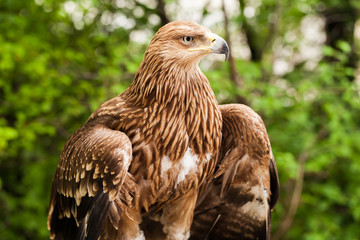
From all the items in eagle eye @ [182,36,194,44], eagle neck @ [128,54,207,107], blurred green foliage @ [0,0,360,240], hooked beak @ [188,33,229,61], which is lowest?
blurred green foliage @ [0,0,360,240]

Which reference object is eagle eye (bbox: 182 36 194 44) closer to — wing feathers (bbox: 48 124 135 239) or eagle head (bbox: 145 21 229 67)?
eagle head (bbox: 145 21 229 67)

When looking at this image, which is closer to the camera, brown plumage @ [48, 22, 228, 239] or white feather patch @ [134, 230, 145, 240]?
brown plumage @ [48, 22, 228, 239]

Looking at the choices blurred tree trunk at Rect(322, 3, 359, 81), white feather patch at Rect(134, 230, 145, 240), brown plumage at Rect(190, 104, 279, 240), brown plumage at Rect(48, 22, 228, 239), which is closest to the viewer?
brown plumage at Rect(48, 22, 228, 239)

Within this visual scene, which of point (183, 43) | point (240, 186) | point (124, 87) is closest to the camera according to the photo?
point (183, 43)

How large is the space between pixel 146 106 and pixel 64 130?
3.95 meters

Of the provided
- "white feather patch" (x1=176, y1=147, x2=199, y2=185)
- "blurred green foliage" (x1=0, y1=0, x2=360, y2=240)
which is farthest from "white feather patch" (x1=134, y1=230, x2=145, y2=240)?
"blurred green foliage" (x1=0, y1=0, x2=360, y2=240)

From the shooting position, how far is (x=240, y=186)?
2805mm

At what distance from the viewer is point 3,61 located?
502 cm

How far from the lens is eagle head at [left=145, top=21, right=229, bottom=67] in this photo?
2.46 metres

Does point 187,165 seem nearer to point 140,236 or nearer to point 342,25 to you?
point 140,236

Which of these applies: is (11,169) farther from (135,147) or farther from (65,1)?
(135,147)

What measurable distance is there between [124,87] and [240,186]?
2.76 m

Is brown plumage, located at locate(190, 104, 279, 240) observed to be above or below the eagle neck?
below

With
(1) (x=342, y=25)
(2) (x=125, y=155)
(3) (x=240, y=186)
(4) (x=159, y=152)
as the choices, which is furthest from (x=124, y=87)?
(1) (x=342, y=25)
